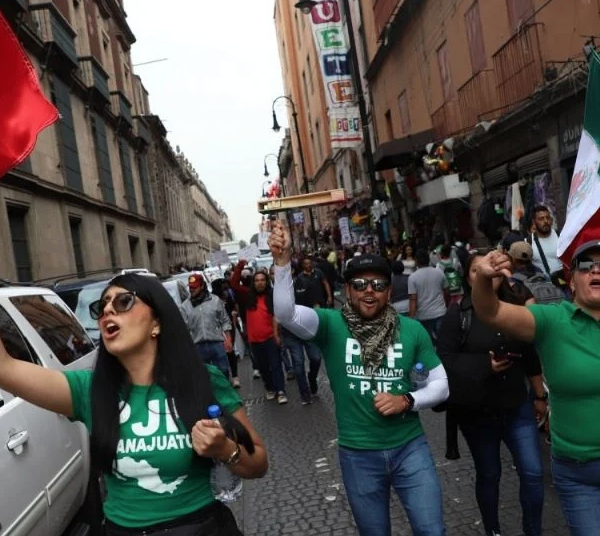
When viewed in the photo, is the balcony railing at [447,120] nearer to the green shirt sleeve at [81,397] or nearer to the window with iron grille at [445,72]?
the window with iron grille at [445,72]

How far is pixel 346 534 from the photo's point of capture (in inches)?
174

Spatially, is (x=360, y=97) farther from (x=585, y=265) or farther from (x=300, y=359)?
(x=585, y=265)

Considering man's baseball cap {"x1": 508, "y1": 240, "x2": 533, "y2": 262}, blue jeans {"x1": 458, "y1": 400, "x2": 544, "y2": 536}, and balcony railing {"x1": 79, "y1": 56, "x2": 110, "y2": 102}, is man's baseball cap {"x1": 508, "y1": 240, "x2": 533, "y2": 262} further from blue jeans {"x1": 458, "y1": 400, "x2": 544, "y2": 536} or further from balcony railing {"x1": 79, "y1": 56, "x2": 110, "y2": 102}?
balcony railing {"x1": 79, "y1": 56, "x2": 110, "y2": 102}

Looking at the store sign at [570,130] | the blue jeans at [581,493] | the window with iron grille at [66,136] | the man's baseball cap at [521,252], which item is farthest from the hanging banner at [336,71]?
the blue jeans at [581,493]

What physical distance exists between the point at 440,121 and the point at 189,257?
166 feet

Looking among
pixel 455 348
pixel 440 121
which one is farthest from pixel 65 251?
pixel 455 348

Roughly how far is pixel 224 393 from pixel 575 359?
4.63 ft

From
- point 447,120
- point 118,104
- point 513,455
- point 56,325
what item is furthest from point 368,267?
point 118,104

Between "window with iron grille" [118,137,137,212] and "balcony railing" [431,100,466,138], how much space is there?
648 inches

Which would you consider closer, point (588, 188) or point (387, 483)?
point (387, 483)

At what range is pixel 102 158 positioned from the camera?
24891mm

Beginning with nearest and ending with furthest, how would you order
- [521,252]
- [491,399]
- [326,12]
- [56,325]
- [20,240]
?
[491,399]
[56,325]
[521,252]
[20,240]
[326,12]

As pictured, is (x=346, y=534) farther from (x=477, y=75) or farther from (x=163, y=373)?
(x=477, y=75)

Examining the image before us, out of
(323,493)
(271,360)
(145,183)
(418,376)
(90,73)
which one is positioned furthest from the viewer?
(145,183)
